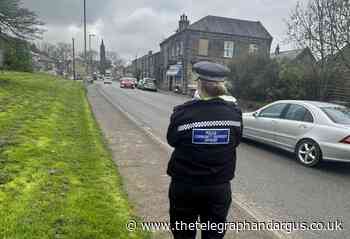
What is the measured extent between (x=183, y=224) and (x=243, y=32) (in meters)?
45.3

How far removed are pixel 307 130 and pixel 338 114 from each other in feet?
2.61

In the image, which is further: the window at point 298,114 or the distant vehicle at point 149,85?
the distant vehicle at point 149,85

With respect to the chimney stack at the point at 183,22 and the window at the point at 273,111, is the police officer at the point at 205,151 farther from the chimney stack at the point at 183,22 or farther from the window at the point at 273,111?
the chimney stack at the point at 183,22

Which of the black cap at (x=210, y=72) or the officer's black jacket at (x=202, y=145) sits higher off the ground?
the black cap at (x=210, y=72)

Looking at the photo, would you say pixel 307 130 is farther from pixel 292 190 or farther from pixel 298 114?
pixel 292 190

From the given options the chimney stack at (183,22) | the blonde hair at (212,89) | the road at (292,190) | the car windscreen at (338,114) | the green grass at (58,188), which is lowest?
the road at (292,190)

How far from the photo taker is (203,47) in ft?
142

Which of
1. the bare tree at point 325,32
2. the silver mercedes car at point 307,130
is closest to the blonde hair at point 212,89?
the silver mercedes car at point 307,130

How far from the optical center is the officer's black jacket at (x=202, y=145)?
2365 millimetres

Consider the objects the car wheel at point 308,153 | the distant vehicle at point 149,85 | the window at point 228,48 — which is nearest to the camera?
the car wheel at point 308,153

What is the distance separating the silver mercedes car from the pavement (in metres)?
2.79

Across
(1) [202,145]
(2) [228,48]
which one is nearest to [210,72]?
(1) [202,145]

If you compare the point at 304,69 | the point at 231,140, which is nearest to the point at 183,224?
the point at 231,140

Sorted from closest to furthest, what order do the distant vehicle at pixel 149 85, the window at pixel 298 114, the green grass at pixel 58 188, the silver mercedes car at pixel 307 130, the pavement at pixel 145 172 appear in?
the green grass at pixel 58 188
the pavement at pixel 145 172
the silver mercedes car at pixel 307 130
the window at pixel 298 114
the distant vehicle at pixel 149 85
